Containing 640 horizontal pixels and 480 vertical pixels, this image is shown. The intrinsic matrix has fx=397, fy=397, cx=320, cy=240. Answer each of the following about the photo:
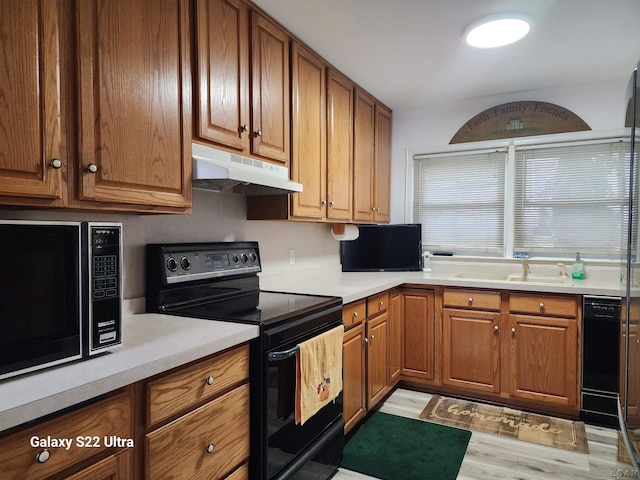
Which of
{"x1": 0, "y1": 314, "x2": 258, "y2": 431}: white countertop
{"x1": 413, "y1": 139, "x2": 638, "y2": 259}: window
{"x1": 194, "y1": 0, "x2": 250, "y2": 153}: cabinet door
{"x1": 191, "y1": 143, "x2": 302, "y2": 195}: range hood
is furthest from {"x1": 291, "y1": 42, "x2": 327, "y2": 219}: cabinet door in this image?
{"x1": 413, "y1": 139, "x2": 638, "y2": 259}: window

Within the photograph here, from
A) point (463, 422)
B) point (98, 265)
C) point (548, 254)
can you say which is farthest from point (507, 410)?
point (98, 265)

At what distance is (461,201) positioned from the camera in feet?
11.8

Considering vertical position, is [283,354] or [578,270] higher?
[578,270]

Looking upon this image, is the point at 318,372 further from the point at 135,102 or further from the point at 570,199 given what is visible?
the point at 570,199

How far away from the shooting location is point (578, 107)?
10.2 ft

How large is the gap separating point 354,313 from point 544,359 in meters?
1.43

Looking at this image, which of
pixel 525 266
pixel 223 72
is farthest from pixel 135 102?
pixel 525 266

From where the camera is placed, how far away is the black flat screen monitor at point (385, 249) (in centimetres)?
347

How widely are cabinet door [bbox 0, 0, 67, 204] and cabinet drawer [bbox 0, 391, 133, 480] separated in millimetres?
588

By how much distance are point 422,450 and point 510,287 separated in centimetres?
125

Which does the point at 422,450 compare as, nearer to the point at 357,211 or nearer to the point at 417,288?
the point at 417,288

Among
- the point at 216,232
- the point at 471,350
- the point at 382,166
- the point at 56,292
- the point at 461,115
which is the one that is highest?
the point at 461,115

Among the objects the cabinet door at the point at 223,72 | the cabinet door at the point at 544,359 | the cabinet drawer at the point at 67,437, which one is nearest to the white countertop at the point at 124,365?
the cabinet drawer at the point at 67,437

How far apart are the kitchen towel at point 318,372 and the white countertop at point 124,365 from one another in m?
0.36
